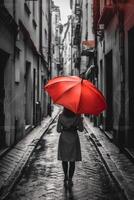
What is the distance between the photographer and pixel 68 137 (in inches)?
300

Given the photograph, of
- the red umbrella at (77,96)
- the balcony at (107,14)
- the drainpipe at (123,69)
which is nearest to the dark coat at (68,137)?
the red umbrella at (77,96)

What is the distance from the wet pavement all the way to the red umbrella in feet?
4.31

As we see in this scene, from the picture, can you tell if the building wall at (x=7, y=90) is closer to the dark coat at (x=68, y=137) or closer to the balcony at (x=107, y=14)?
the balcony at (x=107, y=14)

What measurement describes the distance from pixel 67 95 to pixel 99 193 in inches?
64.5

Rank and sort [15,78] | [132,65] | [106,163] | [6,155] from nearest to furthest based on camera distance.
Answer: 1. [106,163]
2. [6,155]
3. [132,65]
4. [15,78]

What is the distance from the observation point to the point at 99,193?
7191 mm

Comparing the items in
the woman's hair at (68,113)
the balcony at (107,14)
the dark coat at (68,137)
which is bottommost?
the dark coat at (68,137)

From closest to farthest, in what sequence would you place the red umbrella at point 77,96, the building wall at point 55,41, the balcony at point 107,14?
Result: the red umbrella at point 77,96 < the balcony at point 107,14 < the building wall at point 55,41

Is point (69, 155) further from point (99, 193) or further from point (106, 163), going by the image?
point (106, 163)

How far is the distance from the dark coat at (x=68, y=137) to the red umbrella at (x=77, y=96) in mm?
649

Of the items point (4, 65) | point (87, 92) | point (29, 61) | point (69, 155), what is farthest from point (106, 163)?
point (29, 61)

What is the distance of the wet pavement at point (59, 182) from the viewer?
7.00 meters

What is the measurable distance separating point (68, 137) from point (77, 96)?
3.22 ft

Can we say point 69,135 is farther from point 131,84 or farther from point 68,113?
point 131,84
